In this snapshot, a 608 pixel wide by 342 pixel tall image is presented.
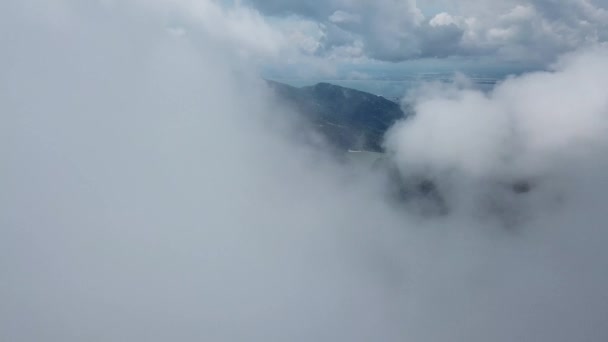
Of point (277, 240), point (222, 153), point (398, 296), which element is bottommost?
point (398, 296)

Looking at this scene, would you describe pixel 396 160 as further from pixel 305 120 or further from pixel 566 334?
pixel 566 334

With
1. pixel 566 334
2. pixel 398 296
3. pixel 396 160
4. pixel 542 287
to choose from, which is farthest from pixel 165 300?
pixel 396 160

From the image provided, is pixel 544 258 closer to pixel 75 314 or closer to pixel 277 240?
pixel 277 240

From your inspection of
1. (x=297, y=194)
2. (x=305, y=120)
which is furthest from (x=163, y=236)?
(x=305, y=120)

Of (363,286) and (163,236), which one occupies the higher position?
(163,236)

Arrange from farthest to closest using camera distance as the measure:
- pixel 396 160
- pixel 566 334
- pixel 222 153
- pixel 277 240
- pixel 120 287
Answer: pixel 396 160 → pixel 222 153 → pixel 277 240 → pixel 566 334 → pixel 120 287

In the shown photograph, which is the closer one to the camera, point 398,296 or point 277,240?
point 398,296

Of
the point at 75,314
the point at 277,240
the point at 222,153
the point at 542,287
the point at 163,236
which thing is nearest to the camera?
the point at 75,314
